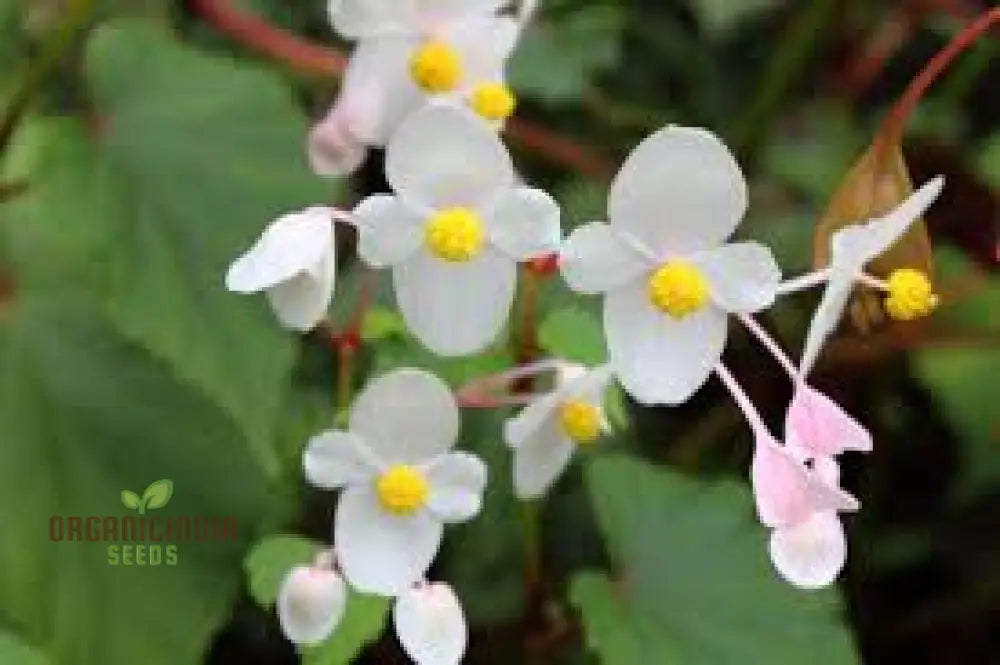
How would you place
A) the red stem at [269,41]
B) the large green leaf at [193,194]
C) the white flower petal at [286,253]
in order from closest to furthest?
the white flower petal at [286,253] < the large green leaf at [193,194] < the red stem at [269,41]

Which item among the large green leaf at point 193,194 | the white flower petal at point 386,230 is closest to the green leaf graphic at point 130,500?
the large green leaf at point 193,194

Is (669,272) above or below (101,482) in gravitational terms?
above

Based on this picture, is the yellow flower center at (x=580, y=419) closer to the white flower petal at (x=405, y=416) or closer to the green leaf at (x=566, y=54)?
the white flower petal at (x=405, y=416)

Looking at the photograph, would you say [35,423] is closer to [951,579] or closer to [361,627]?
[361,627]

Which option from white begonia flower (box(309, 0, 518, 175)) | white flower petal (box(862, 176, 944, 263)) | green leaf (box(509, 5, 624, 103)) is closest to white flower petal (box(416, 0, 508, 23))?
white begonia flower (box(309, 0, 518, 175))

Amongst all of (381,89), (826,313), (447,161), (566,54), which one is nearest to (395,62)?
(381,89)

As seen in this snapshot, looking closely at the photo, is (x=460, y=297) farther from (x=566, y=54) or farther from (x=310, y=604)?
(x=566, y=54)
